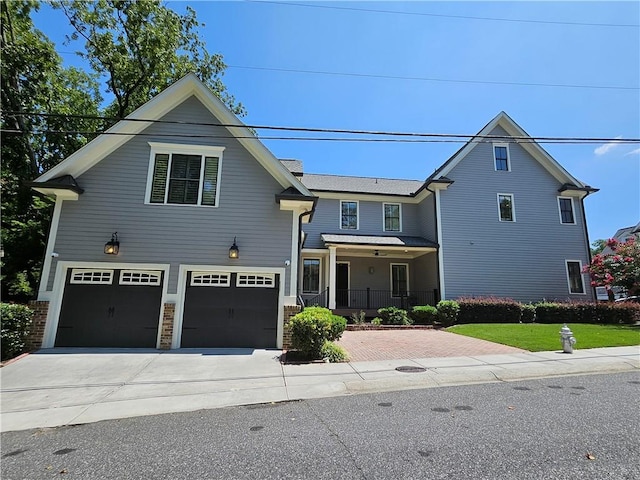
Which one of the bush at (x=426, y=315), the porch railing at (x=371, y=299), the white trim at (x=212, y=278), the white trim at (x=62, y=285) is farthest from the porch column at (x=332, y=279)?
the white trim at (x=62, y=285)

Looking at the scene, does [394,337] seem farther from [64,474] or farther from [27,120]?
[27,120]

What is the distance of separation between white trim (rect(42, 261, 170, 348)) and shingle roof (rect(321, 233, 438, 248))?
821 cm

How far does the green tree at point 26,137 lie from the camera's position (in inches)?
496

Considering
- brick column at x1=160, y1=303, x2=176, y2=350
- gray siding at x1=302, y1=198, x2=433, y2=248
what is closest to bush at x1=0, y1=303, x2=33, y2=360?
brick column at x1=160, y1=303, x2=176, y2=350

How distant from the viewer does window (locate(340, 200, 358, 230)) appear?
18.5 m

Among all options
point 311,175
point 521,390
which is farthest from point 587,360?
point 311,175

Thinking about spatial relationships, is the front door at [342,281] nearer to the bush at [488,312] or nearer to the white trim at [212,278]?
the bush at [488,312]

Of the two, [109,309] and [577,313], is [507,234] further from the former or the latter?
[109,309]

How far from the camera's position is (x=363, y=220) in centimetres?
1867

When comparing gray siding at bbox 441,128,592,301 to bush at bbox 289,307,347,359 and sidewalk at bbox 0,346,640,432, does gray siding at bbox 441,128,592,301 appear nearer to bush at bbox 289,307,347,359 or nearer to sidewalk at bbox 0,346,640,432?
sidewalk at bbox 0,346,640,432

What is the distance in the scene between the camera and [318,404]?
16.9 ft

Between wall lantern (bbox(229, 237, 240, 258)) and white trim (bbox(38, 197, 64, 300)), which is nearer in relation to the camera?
white trim (bbox(38, 197, 64, 300))

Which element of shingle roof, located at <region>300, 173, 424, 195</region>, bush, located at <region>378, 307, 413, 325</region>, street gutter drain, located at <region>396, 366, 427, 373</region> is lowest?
street gutter drain, located at <region>396, 366, 427, 373</region>

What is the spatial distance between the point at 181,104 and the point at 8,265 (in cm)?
910
